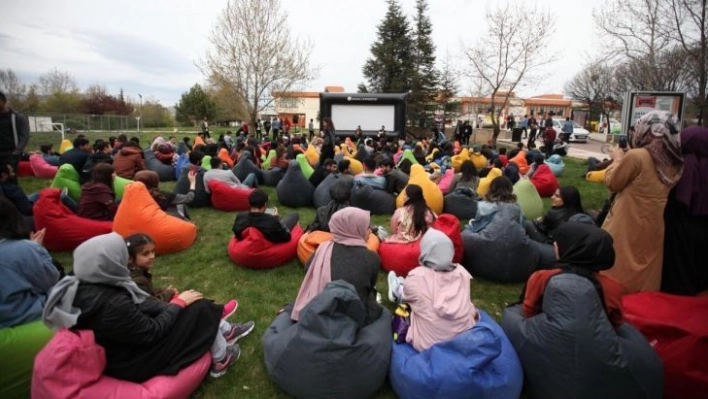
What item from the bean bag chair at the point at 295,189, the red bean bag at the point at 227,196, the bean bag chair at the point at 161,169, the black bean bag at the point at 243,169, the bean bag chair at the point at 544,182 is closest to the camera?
the red bean bag at the point at 227,196

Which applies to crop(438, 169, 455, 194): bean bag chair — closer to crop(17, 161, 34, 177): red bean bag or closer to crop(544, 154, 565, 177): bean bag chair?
crop(544, 154, 565, 177): bean bag chair

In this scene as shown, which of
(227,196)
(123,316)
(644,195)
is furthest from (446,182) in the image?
(123,316)

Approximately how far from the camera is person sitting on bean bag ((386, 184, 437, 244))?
5211 mm

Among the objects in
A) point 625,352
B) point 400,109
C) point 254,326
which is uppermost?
point 400,109

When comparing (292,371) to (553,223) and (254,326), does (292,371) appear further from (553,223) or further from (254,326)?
(553,223)

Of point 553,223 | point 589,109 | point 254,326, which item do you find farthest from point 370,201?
point 589,109

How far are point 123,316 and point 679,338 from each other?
12.7ft

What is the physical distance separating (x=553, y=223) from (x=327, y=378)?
13.3ft

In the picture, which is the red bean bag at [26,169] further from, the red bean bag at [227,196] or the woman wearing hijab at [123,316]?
the woman wearing hijab at [123,316]

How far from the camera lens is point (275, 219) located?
536cm

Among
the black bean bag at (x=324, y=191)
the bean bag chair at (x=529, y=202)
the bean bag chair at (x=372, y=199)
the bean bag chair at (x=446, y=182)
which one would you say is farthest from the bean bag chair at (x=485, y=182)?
the black bean bag at (x=324, y=191)

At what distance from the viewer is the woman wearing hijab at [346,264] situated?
11.6ft

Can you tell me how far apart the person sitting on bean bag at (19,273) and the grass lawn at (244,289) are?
4.76 feet

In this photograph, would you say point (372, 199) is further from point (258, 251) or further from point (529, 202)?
point (258, 251)
